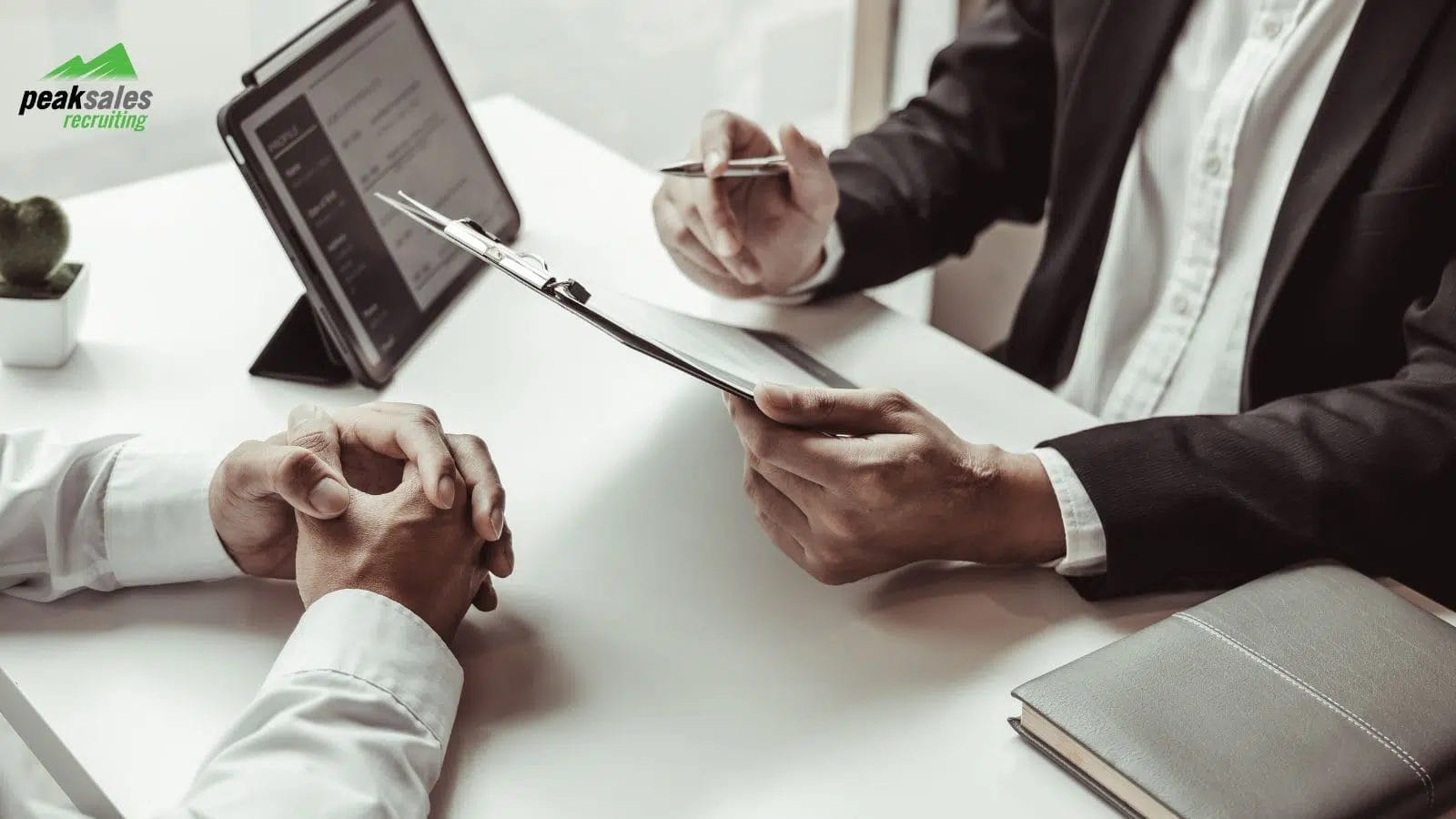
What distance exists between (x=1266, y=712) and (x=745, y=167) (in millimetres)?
672

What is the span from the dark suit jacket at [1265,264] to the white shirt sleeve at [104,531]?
25.1 inches

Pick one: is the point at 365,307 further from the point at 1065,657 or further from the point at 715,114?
the point at 1065,657

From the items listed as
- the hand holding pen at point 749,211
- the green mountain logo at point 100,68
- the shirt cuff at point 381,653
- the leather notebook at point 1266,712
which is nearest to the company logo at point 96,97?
the green mountain logo at point 100,68

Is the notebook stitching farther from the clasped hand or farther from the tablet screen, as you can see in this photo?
the tablet screen

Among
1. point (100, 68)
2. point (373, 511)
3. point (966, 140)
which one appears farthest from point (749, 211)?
point (100, 68)

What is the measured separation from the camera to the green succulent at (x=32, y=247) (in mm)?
1053

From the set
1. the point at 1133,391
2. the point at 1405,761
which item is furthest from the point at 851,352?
the point at 1405,761

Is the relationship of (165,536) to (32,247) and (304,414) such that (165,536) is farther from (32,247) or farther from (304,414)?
(32,247)

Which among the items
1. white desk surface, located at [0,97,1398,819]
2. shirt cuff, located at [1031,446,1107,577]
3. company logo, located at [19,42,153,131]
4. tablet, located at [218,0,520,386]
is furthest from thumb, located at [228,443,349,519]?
company logo, located at [19,42,153,131]

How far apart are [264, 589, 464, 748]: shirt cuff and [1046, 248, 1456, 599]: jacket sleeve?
459 millimetres

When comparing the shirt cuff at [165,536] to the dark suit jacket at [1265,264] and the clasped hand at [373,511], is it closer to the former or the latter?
the clasped hand at [373,511]

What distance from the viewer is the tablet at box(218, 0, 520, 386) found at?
40.6 inches

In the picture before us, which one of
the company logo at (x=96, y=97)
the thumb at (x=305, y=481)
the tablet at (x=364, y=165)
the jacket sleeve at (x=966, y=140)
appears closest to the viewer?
the thumb at (x=305, y=481)

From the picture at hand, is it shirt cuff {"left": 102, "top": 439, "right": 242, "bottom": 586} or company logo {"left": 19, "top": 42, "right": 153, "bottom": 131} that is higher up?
company logo {"left": 19, "top": 42, "right": 153, "bottom": 131}
